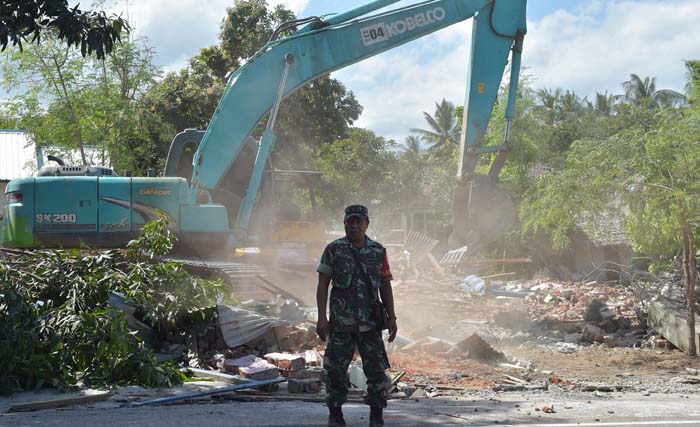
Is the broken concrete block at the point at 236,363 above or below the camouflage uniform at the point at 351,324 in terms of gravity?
below

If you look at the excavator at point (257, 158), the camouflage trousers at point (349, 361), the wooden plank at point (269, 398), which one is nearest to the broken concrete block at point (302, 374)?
the wooden plank at point (269, 398)

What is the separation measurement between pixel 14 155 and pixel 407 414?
96.2 ft

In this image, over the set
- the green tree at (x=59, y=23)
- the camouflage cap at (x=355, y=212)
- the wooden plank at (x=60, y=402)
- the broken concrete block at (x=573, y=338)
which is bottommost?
the broken concrete block at (x=573, y=338)

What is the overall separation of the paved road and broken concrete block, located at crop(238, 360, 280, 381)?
0.79 m

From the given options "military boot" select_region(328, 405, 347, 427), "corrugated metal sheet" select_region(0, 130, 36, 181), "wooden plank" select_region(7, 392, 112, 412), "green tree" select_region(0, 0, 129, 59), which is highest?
"corrugated metal sheet" select_region(0, 130, 36, 181)

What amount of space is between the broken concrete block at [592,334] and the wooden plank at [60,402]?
8.89 meters

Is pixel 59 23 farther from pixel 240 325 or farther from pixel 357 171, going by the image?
pixel 357 171

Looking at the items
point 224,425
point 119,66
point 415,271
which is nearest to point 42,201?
point 224,425

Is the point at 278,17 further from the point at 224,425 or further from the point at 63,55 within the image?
the point at 224,425

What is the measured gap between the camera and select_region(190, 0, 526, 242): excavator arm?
13.2 m

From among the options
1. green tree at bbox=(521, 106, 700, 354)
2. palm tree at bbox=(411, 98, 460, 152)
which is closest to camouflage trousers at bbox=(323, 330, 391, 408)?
green tree at bbox=(521, 106, 700, 354)

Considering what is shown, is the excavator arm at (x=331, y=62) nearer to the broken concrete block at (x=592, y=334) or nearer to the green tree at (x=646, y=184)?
the green tree at (x=646, y=184)

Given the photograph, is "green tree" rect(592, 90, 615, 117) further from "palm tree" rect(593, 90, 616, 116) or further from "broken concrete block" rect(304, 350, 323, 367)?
"broken concrete block" rect(304, 350, 323, 367)

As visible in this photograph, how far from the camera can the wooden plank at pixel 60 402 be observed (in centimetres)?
624
